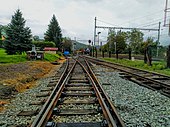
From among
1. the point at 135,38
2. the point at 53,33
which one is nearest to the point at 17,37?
the point at 53,33

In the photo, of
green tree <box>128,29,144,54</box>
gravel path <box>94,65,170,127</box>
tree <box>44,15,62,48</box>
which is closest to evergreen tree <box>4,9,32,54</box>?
gravel path <box>94,65,170,127</box>

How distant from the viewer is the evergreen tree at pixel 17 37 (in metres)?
33.9

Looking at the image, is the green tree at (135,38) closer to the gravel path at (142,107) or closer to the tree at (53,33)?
the tree at (53,33)

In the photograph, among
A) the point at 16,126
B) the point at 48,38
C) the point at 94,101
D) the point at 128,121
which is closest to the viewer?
the point at 16,126

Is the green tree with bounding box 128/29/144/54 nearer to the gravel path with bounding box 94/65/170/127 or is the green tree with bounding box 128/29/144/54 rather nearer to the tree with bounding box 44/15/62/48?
the tree with bounding box 44/15/62/48

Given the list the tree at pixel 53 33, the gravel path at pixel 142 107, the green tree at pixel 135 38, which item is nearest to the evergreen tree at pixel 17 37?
the gravel path at pixel 142 107

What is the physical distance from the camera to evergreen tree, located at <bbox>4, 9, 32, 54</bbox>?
33875 millimetres

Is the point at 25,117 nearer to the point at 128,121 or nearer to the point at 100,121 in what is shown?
the point at 100,121

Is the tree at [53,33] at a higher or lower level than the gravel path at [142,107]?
higher

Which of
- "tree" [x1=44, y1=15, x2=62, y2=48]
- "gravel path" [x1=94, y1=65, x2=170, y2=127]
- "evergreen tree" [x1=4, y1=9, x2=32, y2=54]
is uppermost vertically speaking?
"tree" [x1=44, y1=15, x2=62, y2=48]

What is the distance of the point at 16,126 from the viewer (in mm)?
4035

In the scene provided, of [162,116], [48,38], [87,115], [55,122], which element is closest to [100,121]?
[87,115]

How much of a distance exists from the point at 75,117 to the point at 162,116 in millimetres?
1799

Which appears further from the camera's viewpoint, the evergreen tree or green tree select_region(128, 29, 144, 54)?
green tree select_region(128, 29, 144, 54)
